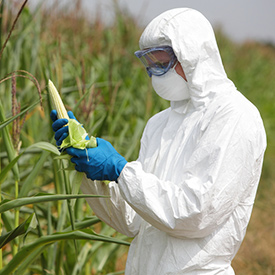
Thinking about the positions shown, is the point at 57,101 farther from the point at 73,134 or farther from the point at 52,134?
the point at 52,134

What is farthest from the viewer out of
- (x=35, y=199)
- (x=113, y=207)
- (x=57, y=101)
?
(x=113, y=207)

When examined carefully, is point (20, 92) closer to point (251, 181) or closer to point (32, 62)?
point (32, 62)

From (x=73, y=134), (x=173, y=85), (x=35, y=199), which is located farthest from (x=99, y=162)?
(x=173, y=85)

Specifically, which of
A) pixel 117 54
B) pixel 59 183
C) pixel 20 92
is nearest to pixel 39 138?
pixel 20 92

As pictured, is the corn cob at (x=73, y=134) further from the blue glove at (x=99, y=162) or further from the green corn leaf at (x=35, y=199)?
the green corn leaf at (x=35, y=199)

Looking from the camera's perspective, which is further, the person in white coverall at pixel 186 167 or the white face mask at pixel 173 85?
the white face mask at pixel 173 85

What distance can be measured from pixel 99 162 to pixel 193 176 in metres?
0.26

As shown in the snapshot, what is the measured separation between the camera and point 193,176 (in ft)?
4.32

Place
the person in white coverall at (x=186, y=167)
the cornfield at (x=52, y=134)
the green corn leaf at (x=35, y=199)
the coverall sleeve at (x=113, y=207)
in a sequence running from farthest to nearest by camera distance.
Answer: the coverall sleeve at (x=113, y=207) → the cornfield at (x=52, y=134) → the person in white coverall at (x=186, y=167) → the green corn leaf at (x=35, y=199)

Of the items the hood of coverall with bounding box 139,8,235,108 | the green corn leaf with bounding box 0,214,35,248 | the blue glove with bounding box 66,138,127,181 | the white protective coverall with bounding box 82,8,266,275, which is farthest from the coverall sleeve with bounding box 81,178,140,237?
the hood of coverall with bounding box 139,8,235,108

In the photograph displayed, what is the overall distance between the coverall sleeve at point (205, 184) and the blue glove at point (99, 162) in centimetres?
3

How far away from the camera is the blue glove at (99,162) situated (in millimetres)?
1312

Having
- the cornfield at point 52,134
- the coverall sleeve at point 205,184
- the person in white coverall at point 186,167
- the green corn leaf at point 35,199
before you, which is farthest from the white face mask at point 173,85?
the green corn leaf at point 35,199

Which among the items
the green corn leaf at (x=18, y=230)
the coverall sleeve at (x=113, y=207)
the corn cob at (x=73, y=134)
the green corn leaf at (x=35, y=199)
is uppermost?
the corn cob at (x=73, y=134)
